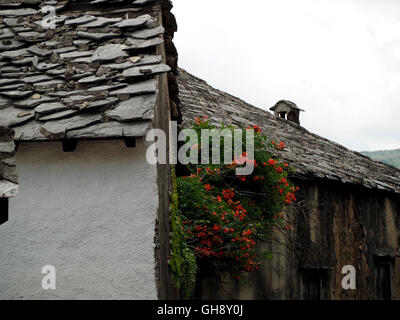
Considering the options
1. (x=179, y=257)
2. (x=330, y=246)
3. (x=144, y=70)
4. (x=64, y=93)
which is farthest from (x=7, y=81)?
(x=330, y=246)

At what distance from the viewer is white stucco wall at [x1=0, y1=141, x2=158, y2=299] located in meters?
5.34

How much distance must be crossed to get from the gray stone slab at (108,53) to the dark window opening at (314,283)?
6991mm

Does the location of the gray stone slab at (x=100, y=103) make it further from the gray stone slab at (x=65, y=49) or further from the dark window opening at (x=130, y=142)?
the gray stone slab at (x=65, y=49)

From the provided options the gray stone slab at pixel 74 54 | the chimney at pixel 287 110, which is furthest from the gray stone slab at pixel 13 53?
the chimney at pixel 287 110

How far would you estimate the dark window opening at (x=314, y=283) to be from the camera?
37.1 feet

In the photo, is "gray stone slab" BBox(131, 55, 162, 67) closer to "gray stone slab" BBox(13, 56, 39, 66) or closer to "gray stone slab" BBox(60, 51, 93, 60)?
"gray stone slab" BBox(60, 51, 93, 60)

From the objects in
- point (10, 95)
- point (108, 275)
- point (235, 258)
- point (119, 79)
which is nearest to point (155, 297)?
point (108, 275)

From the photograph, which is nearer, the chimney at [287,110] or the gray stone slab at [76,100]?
the gray stone slab at [76,100]

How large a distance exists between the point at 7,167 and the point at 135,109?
172 centimetres

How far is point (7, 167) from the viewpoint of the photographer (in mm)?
3996

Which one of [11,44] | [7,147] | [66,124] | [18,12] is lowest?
[7,147]

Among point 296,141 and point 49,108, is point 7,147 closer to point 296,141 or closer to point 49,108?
point 49,108

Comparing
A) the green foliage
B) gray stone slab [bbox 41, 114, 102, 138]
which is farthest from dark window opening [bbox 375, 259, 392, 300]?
gray stone slab [bbox 41, 114, 102, 138]

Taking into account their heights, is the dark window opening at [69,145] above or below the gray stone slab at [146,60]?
below
